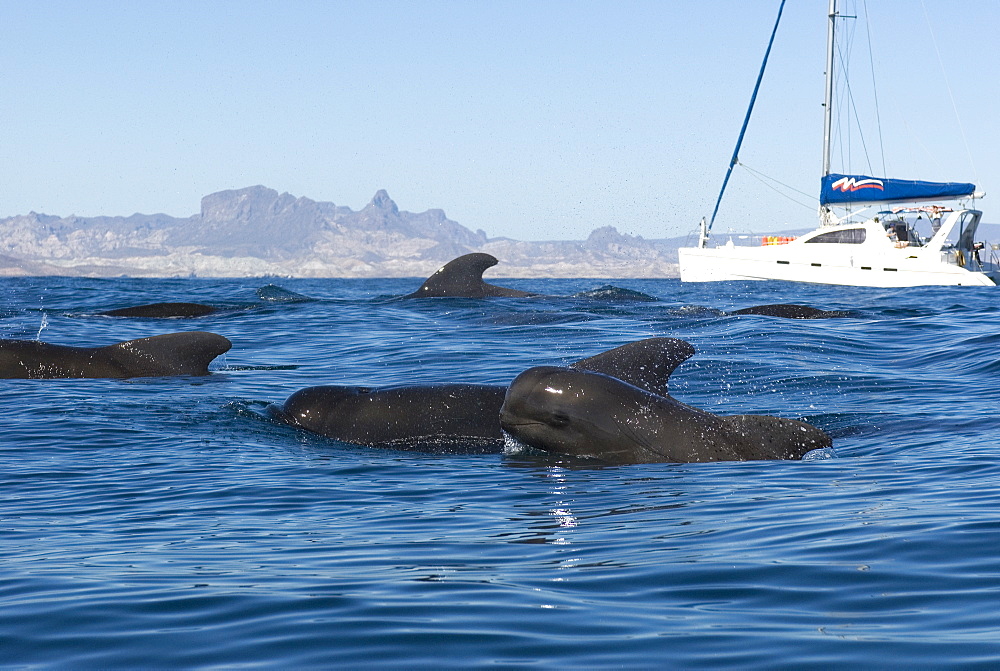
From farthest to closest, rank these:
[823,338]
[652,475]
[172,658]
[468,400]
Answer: [823,338], [468,400], [652,475], [172,658]

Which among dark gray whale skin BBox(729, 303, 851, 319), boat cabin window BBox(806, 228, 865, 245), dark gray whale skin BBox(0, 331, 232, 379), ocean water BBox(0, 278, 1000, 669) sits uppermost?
boat cabin window BBox(806, 228, 865, 245)

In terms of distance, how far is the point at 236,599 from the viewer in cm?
459

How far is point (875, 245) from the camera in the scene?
172 feet

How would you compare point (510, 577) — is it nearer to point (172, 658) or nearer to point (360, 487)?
point (172, 658)

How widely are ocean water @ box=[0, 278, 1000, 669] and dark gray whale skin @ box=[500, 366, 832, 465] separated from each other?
181 millimetres

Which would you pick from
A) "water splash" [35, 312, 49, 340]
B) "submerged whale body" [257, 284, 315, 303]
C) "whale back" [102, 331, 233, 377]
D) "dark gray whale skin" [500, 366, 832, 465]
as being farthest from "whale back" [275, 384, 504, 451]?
"submerged whale body" [257, 284, 315, 303]

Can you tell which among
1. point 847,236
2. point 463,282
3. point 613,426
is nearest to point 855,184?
point 847,236

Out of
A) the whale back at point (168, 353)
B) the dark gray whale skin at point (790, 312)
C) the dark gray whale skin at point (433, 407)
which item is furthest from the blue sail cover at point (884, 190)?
the dark gray whale skin at point (433, 407)

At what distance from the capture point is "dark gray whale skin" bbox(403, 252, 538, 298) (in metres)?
25.0

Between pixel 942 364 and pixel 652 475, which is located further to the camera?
pixel 942 364

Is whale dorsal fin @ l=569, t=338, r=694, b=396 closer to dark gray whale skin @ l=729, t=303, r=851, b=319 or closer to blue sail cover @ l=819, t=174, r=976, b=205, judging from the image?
dark gray whale skin @ l=729, t=303, r=851, b=319

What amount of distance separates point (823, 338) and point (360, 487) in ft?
35.7

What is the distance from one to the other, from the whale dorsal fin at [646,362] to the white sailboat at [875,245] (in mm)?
45396

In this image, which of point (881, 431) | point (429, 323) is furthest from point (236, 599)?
point (429, 323)
